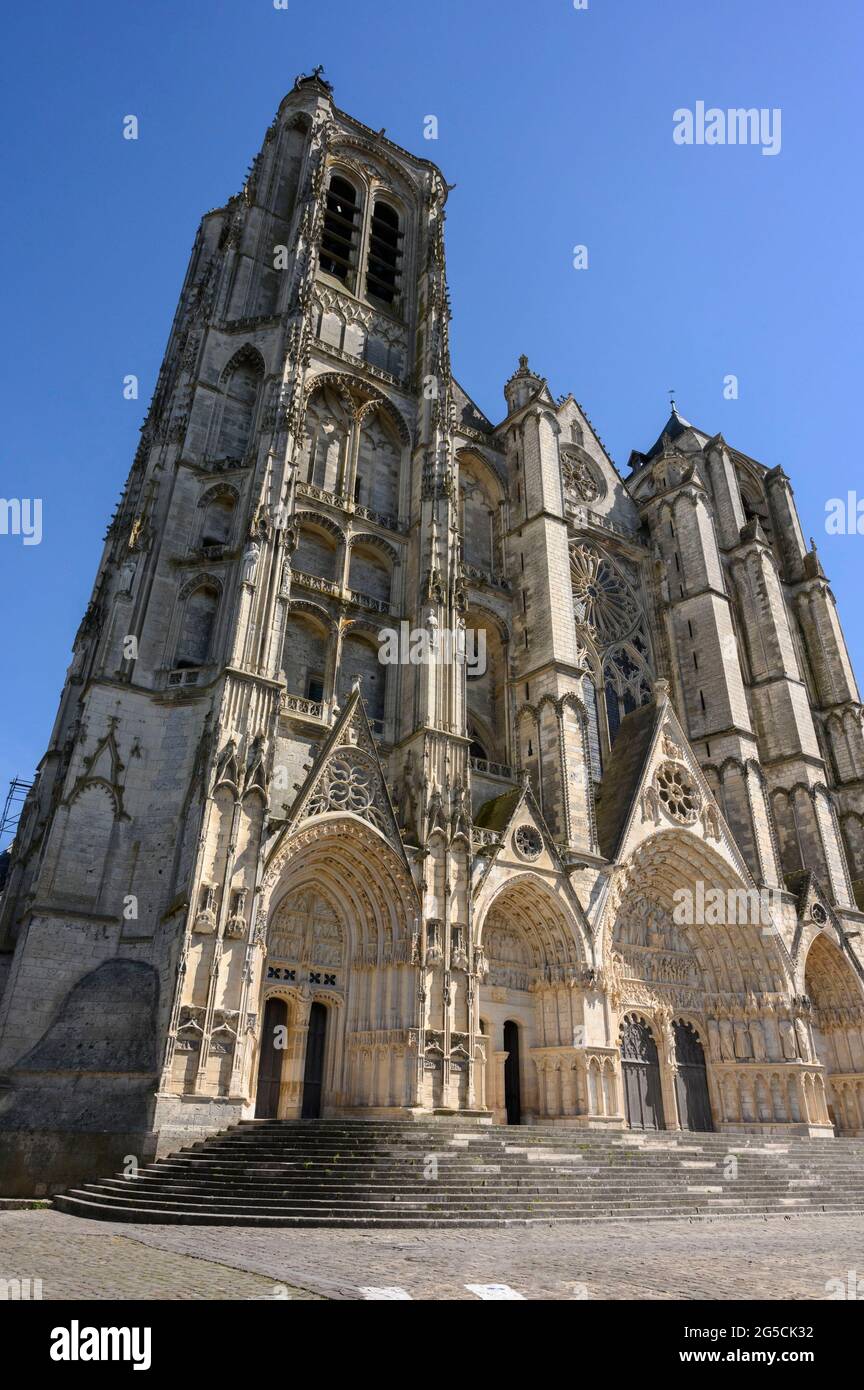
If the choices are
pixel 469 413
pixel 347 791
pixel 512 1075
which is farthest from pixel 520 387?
pixel 512 1075

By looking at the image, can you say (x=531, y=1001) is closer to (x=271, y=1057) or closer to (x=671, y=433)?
(x=271, y=1057)

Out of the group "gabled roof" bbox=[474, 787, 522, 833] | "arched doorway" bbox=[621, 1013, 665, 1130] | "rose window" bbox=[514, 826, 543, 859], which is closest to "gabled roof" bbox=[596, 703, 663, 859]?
"rose window" bbox=[514, 826, 543, 859]

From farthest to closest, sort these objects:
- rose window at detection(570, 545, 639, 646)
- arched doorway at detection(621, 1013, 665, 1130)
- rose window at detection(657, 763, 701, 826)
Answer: rose window at detection(570, 545, 639, 646) → rose window at detection(657, 763, 701, 826) → arched doorway at detection(621, 1013, 665, 1130)

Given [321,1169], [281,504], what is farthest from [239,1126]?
[281,504]

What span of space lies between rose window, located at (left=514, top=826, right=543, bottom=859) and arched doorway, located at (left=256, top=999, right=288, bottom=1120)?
6264mm

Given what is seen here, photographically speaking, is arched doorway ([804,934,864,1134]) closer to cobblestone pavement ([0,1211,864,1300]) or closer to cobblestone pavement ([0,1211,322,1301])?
cobblestone pavement ([0,1211,864,1300])

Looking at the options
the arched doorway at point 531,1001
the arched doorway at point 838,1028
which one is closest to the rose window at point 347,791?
the arched doorway at point 531,1001

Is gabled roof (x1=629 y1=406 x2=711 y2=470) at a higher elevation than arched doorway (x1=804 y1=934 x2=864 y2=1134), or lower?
higher

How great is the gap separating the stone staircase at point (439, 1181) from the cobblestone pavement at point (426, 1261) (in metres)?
0.66

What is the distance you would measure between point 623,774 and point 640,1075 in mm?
7656

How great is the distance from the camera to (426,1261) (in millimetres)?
7266

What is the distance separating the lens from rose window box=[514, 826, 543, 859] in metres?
19.5

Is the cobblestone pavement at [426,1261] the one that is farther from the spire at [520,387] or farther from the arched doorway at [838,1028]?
the spire at [520,387]

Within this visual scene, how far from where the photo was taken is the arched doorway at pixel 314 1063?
1659 centimetres
